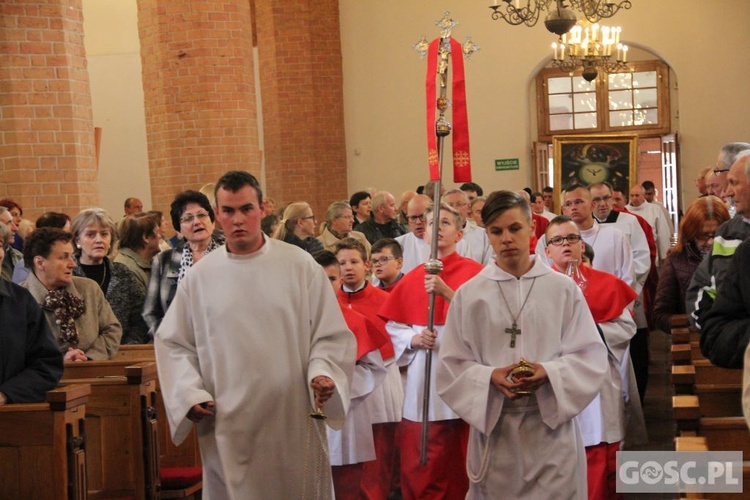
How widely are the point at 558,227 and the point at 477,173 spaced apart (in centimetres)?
1388

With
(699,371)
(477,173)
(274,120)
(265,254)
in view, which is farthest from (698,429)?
(477,173)

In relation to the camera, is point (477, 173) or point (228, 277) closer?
point (228, 277)

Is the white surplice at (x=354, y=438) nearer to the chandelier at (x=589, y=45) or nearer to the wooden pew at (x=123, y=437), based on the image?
the wooden pew at (x=123, y=437)

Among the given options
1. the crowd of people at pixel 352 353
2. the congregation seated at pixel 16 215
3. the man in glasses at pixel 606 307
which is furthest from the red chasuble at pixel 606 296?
the congregation seated at pixel 16 215

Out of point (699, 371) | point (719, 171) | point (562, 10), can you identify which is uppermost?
point (562, 10)

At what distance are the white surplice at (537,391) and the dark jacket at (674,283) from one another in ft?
10.9

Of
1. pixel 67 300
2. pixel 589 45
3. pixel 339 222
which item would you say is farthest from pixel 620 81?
pixel 67 300

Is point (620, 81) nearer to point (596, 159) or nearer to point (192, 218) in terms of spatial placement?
point (596, 159)

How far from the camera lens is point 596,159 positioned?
20141mm

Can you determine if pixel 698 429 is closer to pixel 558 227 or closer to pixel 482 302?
pixel 482 302

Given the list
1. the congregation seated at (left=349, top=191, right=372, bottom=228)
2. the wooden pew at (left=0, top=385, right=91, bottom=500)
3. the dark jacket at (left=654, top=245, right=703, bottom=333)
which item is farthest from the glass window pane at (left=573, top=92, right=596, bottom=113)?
the wooden pew at (left=0, top=385, right=91, bottom=500)

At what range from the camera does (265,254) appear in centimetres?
462

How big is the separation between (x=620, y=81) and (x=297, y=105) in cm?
624

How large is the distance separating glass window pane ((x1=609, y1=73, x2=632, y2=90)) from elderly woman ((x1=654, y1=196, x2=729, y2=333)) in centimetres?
1329
